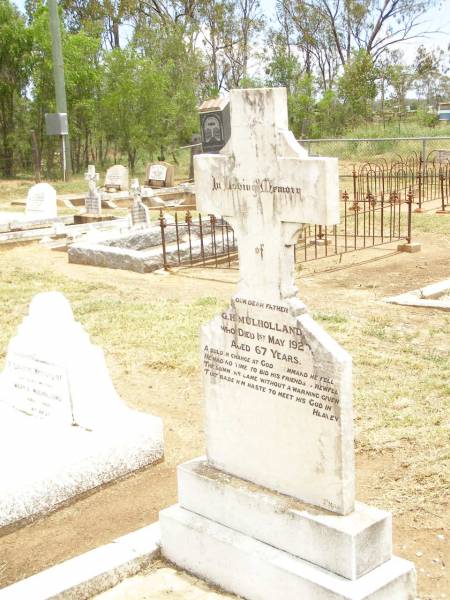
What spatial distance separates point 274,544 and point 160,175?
19.0 meters

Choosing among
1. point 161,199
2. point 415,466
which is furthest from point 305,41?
point 415,466

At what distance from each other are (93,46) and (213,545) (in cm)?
2851

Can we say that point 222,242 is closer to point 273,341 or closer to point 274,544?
point 273,341

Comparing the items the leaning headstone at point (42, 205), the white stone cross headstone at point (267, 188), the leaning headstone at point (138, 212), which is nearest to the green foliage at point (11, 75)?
the leaning headstone at point (42, 205)

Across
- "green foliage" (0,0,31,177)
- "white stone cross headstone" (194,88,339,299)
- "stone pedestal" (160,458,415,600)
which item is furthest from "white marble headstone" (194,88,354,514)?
"green foliage" (0,0,31,177)

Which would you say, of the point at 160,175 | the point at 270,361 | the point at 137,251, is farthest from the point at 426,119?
the point at 270,361

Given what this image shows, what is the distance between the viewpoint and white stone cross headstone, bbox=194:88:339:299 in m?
3.18

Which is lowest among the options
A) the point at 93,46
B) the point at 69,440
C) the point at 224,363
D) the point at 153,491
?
the point at 153,491

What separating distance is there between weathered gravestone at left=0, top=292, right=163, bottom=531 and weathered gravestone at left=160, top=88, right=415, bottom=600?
91 cm

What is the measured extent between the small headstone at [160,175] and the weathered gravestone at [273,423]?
18.1 meters

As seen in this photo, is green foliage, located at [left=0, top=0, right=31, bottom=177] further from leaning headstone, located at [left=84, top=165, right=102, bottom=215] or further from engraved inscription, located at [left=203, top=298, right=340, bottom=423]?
engraved inscription, located at [left=203, top=298, right=340, bottom=423]

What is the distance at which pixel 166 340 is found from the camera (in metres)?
7.11

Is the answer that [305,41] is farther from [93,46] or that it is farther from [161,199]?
[161,199]

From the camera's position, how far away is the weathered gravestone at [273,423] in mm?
3139
